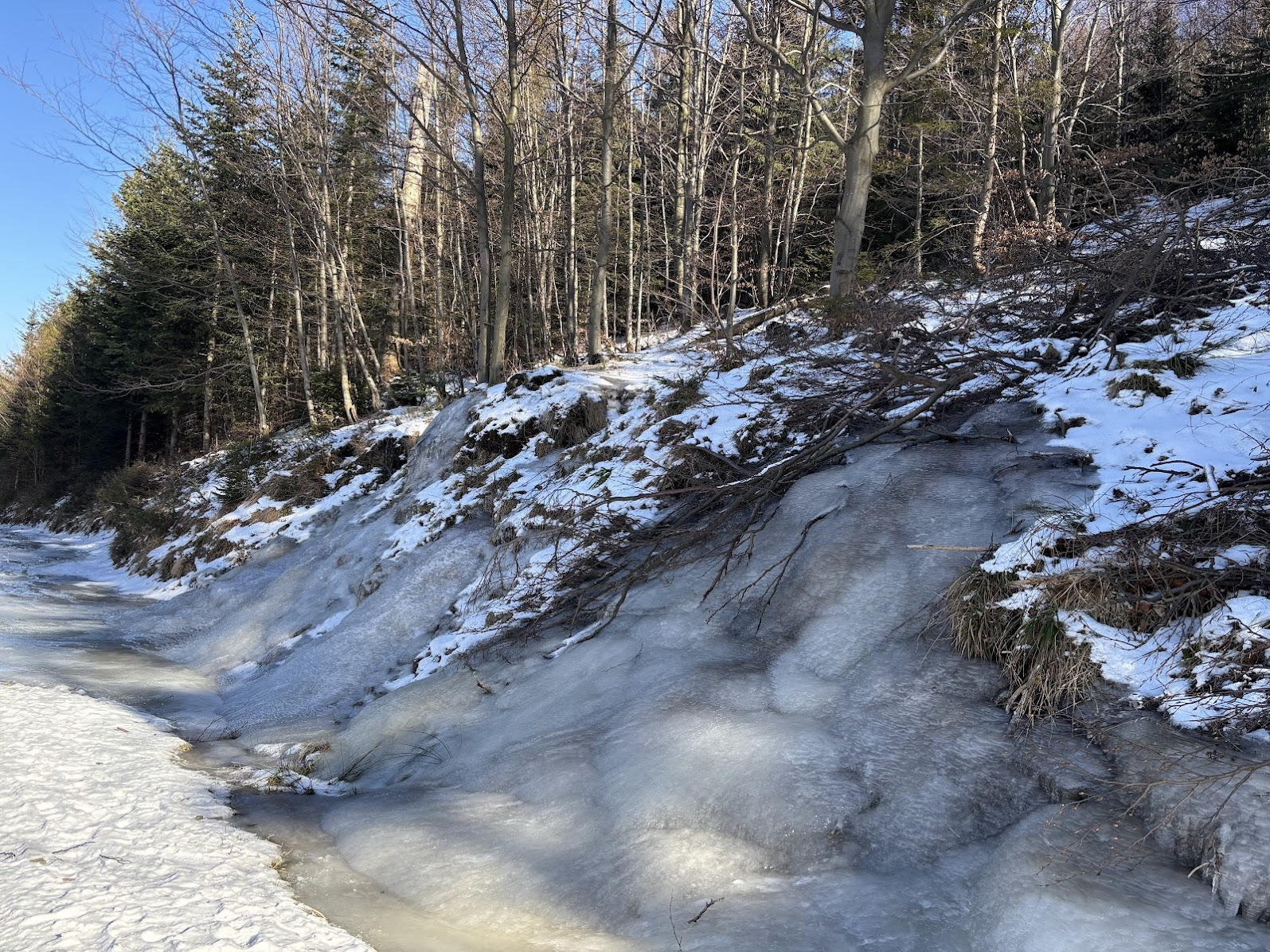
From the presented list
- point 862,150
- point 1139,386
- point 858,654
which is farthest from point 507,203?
point 858,654

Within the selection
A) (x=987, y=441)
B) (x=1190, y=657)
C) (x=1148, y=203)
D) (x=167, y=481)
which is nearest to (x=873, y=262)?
(x=1148, y=203)

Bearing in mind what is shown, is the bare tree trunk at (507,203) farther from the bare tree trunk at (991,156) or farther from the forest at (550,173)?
the bare tree trunk at (991,156)

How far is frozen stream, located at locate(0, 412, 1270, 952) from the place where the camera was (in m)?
2.70

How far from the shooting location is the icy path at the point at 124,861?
2.90 meters

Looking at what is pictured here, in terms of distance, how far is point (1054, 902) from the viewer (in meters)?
2.53

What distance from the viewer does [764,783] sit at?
3.40 meters

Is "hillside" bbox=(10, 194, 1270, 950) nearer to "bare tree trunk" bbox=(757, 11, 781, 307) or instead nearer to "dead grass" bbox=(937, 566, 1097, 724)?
"dead grass" bbox=(937, 566, 1097, 724)

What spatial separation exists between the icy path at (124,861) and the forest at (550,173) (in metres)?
8.13

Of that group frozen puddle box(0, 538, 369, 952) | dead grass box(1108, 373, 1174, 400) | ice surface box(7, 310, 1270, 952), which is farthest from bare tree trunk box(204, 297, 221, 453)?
dead grass box(1108, 373, 1174, 400)

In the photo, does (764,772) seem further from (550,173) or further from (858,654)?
(550,173)

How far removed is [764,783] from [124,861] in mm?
2958

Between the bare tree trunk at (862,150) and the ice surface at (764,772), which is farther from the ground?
the bare tree trunk at (862,150)

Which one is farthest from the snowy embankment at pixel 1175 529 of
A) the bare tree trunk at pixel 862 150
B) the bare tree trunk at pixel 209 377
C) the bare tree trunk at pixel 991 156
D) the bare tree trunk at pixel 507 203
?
the bare tree trunk at pixel 209 377

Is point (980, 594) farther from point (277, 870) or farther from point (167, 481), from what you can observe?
point (167, 481)
